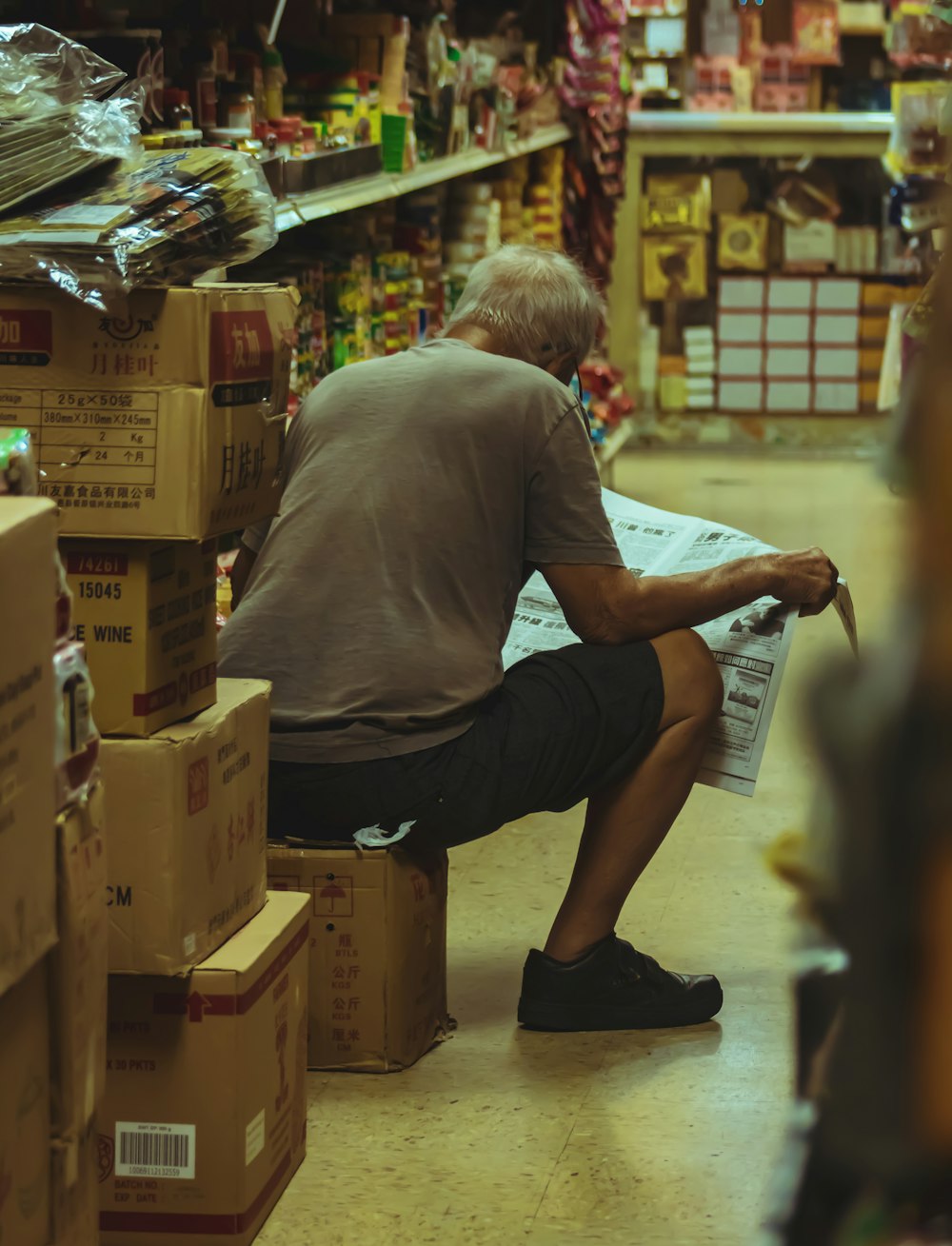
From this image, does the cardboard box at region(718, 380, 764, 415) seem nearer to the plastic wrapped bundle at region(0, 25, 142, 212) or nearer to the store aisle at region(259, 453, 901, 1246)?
the store aisle at region(259, 453, 901, 1246)

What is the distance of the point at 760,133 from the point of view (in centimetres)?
885

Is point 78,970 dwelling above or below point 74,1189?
above

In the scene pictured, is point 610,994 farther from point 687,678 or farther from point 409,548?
point 409,548

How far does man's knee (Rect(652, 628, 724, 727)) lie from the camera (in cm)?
258

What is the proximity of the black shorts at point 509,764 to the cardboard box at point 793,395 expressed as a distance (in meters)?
6.74

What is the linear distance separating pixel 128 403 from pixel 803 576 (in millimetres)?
1176

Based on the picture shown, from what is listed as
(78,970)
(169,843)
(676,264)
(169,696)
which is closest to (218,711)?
(169,696)

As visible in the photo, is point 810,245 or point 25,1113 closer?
point 25,1113

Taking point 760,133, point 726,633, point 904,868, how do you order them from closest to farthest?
point 904,868, point 726,633, point 760,133

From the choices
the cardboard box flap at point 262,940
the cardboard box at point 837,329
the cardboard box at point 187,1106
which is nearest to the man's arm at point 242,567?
the cardboard box flap at point 262,940

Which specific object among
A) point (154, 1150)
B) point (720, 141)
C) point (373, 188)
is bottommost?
point (154, 1150)

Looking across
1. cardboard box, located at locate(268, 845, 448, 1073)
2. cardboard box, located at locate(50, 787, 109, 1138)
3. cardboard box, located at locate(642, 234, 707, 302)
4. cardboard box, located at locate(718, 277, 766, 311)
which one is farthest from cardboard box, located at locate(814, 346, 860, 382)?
cardboard box, located at locate(50, 787, 109, 1138)

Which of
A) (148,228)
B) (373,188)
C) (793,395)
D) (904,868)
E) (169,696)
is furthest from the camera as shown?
(793,395)

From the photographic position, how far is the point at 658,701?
8.46 ft
